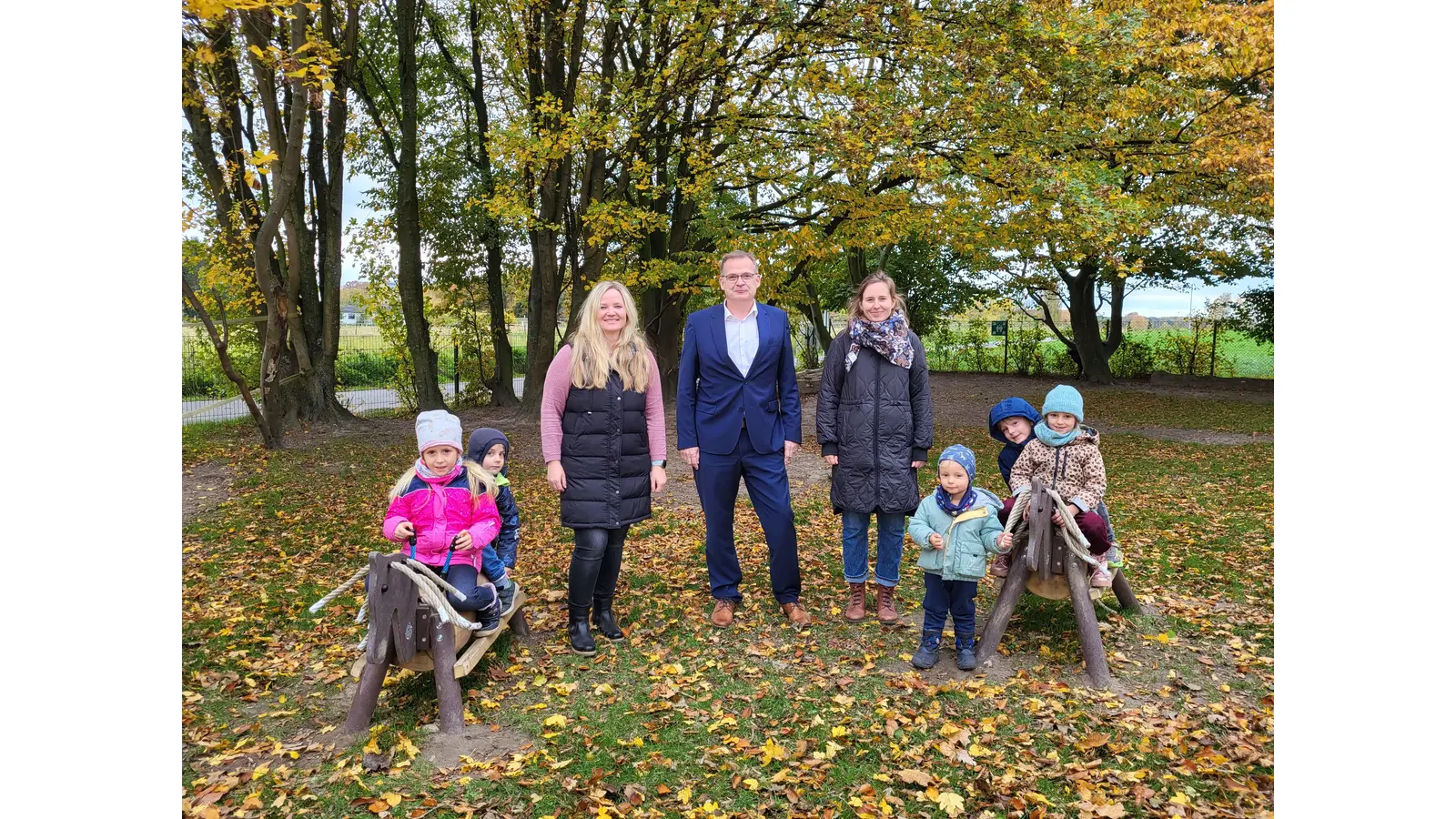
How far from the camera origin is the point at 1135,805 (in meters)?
2.97

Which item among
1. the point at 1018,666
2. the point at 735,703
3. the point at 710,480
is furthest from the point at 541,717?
the point at 1018,666

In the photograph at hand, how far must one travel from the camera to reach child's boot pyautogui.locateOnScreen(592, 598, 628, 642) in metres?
4.61

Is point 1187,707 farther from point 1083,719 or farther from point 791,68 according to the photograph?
point 791,68

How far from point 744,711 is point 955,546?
121 cm

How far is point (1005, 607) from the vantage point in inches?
165

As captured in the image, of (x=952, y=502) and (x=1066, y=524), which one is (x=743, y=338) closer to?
(x=952, y=502)

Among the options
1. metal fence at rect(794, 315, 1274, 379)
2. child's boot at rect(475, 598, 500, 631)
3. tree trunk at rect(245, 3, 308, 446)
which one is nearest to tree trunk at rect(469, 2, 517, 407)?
tree trunk at rect(245, 3, 308, 446)

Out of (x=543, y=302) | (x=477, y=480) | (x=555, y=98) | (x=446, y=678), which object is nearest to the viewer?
(x=446, y=678)

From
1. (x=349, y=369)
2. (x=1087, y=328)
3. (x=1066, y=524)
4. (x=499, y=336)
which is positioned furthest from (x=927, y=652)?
(x=349, y=369)

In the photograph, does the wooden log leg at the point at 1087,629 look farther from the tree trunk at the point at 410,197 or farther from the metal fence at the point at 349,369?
the metal fence at the point at 349,369

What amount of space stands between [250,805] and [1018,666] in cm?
326

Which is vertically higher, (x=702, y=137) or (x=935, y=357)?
(x=702, y=137)

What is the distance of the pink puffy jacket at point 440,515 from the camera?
3766mm

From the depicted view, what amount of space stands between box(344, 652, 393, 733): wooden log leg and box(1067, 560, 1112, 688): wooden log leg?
9.89ft
